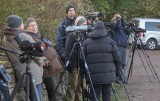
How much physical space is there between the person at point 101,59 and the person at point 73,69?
28 centimetres

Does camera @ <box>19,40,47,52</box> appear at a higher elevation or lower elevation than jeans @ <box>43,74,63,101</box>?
higher

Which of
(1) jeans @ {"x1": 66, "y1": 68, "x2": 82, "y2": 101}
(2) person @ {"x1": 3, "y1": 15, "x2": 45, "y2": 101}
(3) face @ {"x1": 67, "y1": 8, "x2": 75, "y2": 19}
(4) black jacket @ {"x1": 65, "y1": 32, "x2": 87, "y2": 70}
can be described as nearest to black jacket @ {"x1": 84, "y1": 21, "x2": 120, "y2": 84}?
(4) black jacket @ {"x1": 65, "y1": 32, "x2": 87, "y2": 70}

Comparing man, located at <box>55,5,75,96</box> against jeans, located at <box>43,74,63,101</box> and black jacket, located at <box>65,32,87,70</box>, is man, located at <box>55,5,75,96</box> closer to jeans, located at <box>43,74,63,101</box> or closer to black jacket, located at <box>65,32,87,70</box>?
black jacket, located at <box>65,32,87,70</box>

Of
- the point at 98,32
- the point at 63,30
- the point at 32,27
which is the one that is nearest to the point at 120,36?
the point at 63,30

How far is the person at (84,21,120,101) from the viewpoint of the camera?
739cm

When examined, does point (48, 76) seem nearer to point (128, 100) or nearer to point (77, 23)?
point (77, 23)

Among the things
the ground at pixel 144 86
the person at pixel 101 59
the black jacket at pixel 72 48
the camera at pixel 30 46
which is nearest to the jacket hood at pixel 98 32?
the person at pixel 101 59

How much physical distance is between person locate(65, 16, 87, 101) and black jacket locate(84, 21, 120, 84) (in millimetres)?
286

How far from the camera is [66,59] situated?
7.70 m

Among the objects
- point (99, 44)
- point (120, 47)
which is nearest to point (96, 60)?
point (99, 44)

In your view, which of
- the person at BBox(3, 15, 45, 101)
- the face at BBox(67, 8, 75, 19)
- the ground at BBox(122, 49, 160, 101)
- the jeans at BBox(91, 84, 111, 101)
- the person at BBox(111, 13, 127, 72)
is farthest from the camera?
the person at BBox(111, 13, 127, 72)

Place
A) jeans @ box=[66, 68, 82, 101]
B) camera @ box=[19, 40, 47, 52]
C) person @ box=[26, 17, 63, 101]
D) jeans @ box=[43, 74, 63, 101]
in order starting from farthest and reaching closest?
jeans @ box=[66, 68, 82, 101] < jeans @ box=[43, 74, 63, 101] < person @ box=[26, 17, 63, 101] < camera @ box=[19, 40, 47, 52]

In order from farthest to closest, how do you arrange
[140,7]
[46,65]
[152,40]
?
[140,7] < [152,40] < [46,65]

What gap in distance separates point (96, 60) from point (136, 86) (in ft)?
14.5
